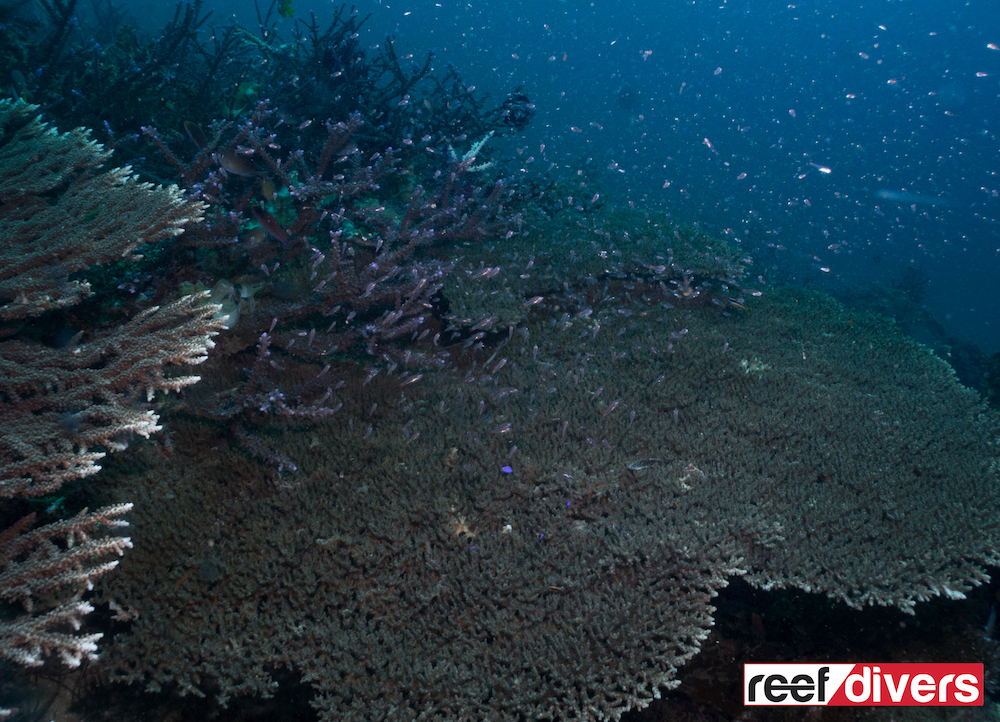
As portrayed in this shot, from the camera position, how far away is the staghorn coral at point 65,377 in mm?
2273

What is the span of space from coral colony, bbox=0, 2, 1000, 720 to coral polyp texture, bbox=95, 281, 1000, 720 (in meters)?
0.02

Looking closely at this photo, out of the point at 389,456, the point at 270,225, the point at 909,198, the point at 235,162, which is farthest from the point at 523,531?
the point at 909,198

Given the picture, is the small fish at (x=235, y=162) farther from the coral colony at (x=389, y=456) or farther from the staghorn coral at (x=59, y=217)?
the staghorn coral at (x=59, y=217)

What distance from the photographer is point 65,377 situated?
2861mm

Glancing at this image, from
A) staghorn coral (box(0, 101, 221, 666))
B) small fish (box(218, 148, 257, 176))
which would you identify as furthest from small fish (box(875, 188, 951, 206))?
staghorn coral (box(0, 101, 221, 666))

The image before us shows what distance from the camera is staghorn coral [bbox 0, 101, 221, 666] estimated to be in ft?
7.46

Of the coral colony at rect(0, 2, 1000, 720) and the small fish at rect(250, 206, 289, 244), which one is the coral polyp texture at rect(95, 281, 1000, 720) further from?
the small fish at rect(250, 206, 289, 244)

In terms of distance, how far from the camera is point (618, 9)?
3489 inches

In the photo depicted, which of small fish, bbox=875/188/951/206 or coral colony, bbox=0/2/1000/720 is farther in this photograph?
small fish, bbox=875/188/951/206

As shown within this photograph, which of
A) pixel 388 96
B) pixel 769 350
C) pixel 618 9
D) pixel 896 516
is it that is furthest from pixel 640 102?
pixel 618 9

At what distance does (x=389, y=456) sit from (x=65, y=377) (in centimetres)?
216

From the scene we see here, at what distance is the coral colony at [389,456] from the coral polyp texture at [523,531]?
21 mm

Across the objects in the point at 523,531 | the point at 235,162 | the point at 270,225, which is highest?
the point at 235,162

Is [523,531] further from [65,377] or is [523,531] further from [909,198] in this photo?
[909,198]
